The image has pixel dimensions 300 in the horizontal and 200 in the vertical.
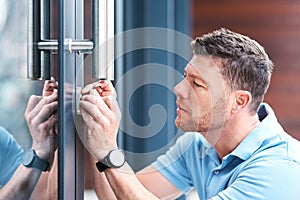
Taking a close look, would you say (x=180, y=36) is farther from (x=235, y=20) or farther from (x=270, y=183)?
(x=235, y=20)

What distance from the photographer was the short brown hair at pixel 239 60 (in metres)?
1.40

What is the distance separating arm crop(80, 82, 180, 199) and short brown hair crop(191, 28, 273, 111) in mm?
342

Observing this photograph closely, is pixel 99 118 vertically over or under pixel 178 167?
over

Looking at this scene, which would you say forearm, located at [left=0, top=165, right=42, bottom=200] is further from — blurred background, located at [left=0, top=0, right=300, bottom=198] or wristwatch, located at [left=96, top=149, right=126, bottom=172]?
wristwatch, located at [left=96, top=149, right=126, bottom=172]

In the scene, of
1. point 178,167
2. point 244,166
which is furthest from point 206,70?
point 178,167

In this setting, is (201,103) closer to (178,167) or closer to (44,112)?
(178,167)

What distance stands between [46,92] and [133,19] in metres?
0.91

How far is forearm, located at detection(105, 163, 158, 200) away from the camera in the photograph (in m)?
1.16

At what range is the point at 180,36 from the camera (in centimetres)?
217

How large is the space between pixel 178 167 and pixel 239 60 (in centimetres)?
41

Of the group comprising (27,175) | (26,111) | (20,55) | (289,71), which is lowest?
(289,71)

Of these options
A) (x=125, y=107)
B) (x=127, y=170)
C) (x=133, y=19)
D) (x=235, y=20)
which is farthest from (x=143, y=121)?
(x=235, y=20)

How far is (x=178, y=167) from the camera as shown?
164cm

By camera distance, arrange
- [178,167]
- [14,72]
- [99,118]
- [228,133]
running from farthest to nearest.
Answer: [178,167] → [228,133] → [99,118] → [14,72]
